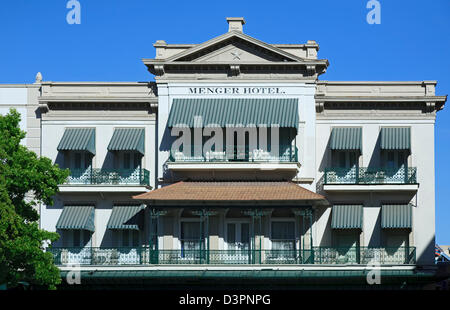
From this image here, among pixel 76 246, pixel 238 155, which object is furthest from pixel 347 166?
pixel 76 246

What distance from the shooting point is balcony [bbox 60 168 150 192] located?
43.8 metres

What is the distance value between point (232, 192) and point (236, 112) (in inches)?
158

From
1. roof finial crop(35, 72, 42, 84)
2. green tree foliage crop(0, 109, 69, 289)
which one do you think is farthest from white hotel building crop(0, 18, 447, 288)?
green tree foliage crop(0, 109, 69, 289)

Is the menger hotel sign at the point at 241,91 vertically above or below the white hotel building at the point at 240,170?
above

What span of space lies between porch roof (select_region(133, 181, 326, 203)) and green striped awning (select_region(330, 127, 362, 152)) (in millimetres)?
2841

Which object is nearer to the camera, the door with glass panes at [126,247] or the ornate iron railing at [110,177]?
the door with glass panes at [126,247]

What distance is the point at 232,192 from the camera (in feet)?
139

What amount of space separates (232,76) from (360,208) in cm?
911

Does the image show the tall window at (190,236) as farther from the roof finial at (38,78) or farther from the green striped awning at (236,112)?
the roof finial at (38,78)

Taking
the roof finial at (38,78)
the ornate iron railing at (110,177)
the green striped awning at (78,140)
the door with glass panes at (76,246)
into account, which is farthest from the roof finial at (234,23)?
the door with glass panes at (76,246)

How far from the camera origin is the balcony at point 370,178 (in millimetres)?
42812

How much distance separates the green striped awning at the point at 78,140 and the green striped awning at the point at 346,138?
1190 cm

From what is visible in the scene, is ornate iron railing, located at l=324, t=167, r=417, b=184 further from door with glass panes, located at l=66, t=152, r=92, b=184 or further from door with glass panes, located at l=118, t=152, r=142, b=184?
door with glass panes, located at l=66, t=152, r=92, b=184

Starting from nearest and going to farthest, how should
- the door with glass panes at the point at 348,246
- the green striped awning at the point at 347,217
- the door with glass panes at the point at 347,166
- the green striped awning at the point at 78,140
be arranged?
the green striped awning at the point at 347,217 → the door with glass panes at the point at 348,246 → the door with glass panes at the point at 347,166 → the green striped awning at the point at 78,140
